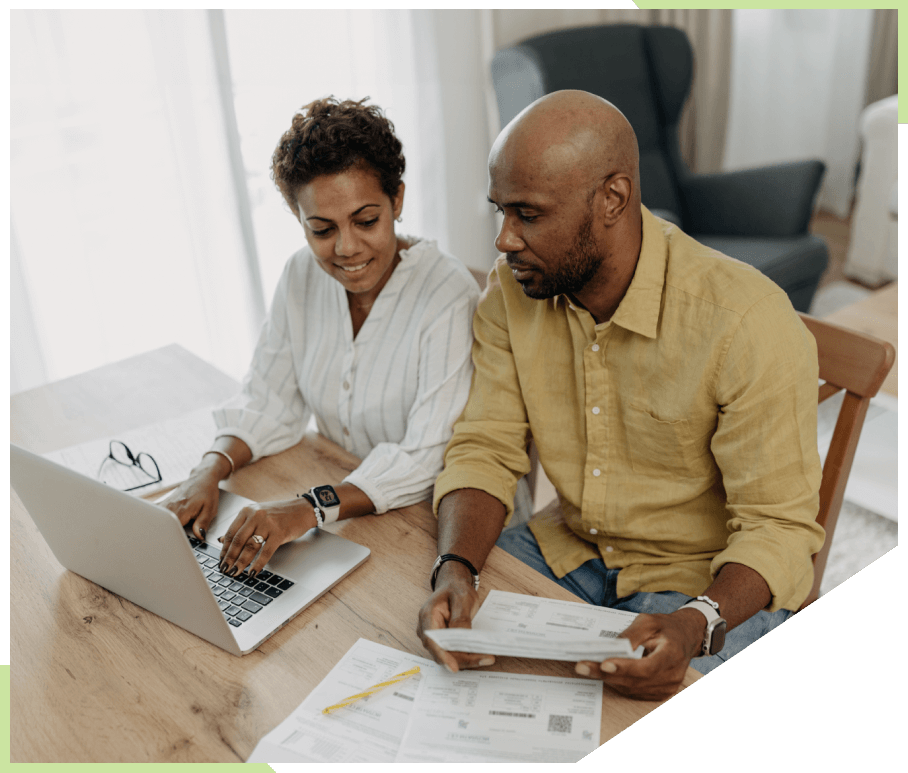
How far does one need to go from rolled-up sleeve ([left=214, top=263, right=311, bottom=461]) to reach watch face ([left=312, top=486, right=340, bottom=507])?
226 mm

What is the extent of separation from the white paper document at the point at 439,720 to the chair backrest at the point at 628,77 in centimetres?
222

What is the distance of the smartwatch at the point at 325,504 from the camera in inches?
46.2

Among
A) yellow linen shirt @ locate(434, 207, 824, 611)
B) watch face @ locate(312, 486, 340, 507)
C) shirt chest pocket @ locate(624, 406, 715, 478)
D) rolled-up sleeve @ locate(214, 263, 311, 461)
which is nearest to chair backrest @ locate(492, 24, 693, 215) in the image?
rolled-up sleeve @ locate(214, 263, 311, 461)

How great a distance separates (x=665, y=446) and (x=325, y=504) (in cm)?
51

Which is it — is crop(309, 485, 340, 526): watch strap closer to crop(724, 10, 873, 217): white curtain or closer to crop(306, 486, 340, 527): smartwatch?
crop(306, 486, 340, 527): smartwatch

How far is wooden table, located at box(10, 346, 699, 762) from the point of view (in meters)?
0.86

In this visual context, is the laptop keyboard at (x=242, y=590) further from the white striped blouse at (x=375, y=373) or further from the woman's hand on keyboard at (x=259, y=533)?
the white striped blouse at (x=375, y=373)

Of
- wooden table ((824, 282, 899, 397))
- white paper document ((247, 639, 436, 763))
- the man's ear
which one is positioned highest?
the man's ear

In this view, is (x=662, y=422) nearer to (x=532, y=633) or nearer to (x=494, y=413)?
(x=494, y=413)

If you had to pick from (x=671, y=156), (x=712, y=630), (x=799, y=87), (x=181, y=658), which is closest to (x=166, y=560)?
(x=181, y=658)

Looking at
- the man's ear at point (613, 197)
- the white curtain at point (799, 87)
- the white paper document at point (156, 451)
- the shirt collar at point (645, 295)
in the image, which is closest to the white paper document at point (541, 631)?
the shirt collar at point (645, 295)

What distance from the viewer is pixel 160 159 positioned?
2381 mm

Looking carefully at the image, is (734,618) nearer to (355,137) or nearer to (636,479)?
(636,479)

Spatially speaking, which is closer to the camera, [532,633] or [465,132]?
[532,633]
